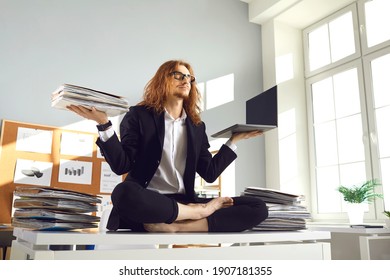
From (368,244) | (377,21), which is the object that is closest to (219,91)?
(377,21)

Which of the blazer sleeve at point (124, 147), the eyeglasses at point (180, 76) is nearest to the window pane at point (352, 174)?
the eyeglasses at point (180, 76)

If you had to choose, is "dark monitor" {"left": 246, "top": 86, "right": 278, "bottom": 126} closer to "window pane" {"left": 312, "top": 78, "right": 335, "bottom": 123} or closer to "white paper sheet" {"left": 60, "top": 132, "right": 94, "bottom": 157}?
"white paper sheet" {"left": 60, "top": 132, "right": 94, "bottom": 157}

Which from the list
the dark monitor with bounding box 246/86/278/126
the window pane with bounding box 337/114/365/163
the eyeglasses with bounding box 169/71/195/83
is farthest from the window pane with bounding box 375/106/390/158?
the eyeglasses with bounding box 169/71/195/83

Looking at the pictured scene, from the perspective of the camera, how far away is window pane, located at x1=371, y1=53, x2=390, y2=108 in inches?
122

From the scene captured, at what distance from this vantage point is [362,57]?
3318 millimetres

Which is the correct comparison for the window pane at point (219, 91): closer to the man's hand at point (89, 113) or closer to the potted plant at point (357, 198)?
the potted plant at point (357, 198)

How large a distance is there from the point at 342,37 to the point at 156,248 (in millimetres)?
3274

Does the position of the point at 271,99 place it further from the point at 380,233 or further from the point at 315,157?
the point at 315,157

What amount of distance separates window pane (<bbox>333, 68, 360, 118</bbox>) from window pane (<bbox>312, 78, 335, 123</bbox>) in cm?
6

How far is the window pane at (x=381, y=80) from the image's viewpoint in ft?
10.1

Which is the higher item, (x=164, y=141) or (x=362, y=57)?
(x=362, y=57)

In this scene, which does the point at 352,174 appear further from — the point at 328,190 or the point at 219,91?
the point at 219,91

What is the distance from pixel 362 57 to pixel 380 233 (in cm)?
163
